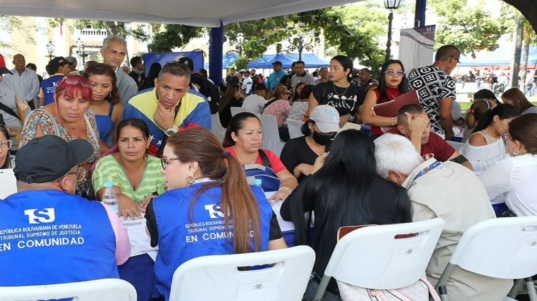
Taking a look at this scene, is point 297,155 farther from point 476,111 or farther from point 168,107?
point 476,111

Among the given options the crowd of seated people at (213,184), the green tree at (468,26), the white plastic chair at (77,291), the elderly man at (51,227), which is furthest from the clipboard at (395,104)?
the green tree at (468,26)

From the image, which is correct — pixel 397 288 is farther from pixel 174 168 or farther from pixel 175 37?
pixel 175 37

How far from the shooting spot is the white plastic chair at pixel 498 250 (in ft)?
6.99

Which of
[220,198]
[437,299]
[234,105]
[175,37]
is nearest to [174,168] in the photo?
[220,198]

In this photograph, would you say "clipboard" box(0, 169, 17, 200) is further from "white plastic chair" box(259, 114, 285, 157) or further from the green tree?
the green tree

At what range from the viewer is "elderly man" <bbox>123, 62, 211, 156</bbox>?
331 cm

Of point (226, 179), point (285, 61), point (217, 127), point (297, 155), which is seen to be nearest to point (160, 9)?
point (217, 127)

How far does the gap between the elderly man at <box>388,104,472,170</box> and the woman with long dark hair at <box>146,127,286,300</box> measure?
170 cm

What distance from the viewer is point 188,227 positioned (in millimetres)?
1747

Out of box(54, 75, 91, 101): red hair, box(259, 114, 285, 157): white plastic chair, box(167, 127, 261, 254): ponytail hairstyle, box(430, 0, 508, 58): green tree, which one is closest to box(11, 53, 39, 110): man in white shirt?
box(259, 114, 285, 157): white plastic chair

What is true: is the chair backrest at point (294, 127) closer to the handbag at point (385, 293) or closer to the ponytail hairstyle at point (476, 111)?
the ponytail hairstyle at point (476, 111)

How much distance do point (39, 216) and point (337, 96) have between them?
341 centimetres

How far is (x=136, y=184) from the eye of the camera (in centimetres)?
291

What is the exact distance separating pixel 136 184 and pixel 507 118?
2623 millimetres
